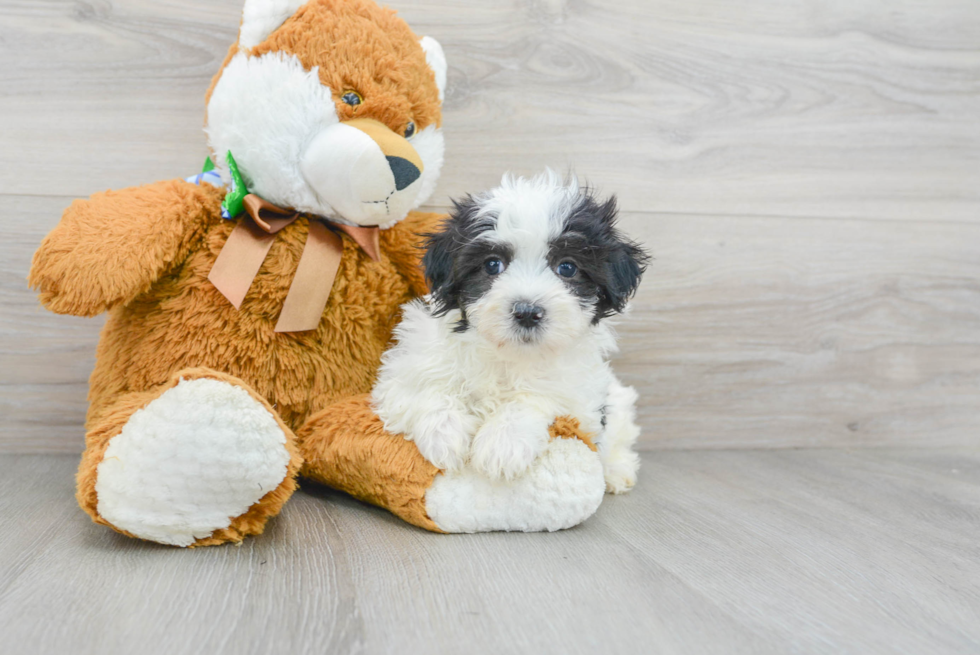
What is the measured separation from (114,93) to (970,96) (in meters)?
1.82

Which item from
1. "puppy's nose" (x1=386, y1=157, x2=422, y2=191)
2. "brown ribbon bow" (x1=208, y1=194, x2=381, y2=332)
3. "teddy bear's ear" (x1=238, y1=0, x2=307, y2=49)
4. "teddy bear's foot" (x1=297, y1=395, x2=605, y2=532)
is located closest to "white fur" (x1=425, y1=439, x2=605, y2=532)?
"teddy bear's foot" (x1=297, y1=395, x2=605, y2=532)

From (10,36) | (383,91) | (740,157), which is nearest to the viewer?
(383,91)

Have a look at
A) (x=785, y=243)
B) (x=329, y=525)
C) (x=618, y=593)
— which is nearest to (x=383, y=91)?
(x=329, y=525)

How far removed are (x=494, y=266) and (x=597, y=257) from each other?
5.7 inches

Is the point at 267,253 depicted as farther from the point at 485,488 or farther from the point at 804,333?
the point at 804,333

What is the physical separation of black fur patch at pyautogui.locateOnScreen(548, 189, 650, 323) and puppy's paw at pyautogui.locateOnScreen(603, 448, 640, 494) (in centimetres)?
33

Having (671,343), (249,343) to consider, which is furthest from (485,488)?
(671,343)

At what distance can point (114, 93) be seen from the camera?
1303 millimetres

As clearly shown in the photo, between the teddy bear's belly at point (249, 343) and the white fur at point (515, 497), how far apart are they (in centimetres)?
27

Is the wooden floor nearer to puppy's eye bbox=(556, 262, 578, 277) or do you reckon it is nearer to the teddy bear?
the teddy bear

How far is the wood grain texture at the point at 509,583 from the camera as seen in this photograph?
708 mm

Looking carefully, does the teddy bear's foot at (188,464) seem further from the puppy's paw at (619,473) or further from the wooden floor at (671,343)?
the puppy's paw at (619,473)

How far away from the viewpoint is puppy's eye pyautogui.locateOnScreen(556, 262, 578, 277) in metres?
0.99

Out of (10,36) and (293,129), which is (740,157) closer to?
(293,129)
